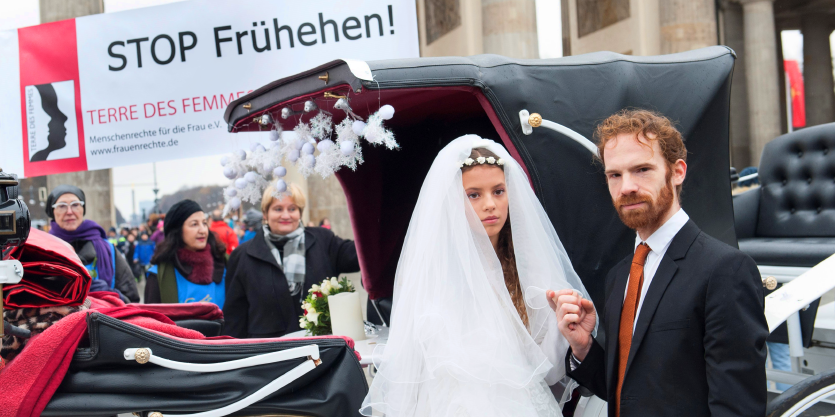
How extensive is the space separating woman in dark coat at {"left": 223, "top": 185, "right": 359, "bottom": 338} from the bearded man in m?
2.42

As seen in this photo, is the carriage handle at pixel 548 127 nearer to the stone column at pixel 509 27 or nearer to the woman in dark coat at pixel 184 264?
the woman in dark coat at pixel 184 264

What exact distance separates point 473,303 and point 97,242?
3.54 metres

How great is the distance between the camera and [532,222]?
7.64 ft

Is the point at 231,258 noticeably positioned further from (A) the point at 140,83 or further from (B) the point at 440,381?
(B) the point at 440,381

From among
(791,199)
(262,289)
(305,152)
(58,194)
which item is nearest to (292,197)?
(262,289)

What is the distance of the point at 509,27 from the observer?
10234mm

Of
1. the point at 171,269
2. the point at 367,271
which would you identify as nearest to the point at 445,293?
the point at 367,271

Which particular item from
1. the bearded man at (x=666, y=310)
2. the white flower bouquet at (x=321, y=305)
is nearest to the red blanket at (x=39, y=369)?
the white flower bouquet at (x=321, y=305)

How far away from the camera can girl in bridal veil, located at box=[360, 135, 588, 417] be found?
2.10 m

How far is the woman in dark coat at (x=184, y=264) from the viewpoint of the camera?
4.37 metres

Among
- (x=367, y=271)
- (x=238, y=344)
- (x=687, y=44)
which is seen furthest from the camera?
(x=687, y=44)

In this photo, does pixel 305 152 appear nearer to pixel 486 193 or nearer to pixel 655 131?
pixel 486 193

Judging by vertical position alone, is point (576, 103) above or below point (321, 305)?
above

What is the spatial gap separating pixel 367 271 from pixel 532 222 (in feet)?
6.16
